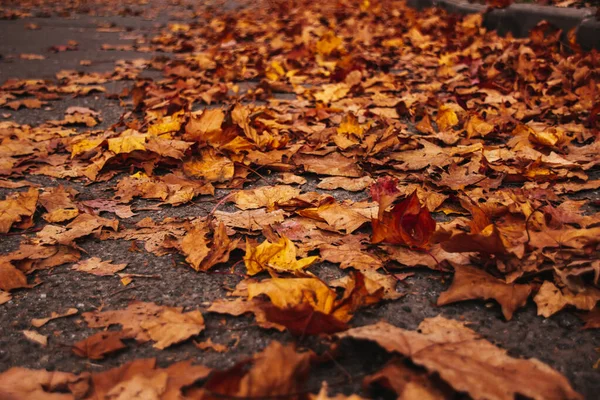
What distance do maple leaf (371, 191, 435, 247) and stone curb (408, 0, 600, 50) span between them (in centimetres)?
262

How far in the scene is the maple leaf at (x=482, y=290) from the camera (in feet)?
3.85

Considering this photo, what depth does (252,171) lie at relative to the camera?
2010 millimetres

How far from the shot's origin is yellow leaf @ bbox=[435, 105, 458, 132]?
2492 millimetres

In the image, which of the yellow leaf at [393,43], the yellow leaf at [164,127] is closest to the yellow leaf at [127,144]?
the yellow leaf at [164,127]

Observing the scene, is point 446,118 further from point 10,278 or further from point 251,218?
point 10,278

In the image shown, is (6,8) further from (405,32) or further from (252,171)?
(252,171)

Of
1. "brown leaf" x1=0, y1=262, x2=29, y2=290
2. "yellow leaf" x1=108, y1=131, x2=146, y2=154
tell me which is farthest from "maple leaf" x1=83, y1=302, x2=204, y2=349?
"yellow leaf" x1=108, y1=131, x2=146, y2=154

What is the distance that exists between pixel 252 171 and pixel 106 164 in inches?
25.9

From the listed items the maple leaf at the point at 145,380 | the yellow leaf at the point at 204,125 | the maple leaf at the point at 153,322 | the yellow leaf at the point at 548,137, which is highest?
the yellow leaf at the point at 204,125

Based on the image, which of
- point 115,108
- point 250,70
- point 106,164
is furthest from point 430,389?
point 250,70

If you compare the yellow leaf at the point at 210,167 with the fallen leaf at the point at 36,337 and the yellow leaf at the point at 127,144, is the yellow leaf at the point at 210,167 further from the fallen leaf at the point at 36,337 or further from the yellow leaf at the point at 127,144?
the fallen leaf at the point at 36,337

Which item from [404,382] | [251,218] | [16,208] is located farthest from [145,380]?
[16,208]

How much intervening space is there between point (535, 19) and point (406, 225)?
328cm

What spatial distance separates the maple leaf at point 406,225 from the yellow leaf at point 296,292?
1.04 ft
